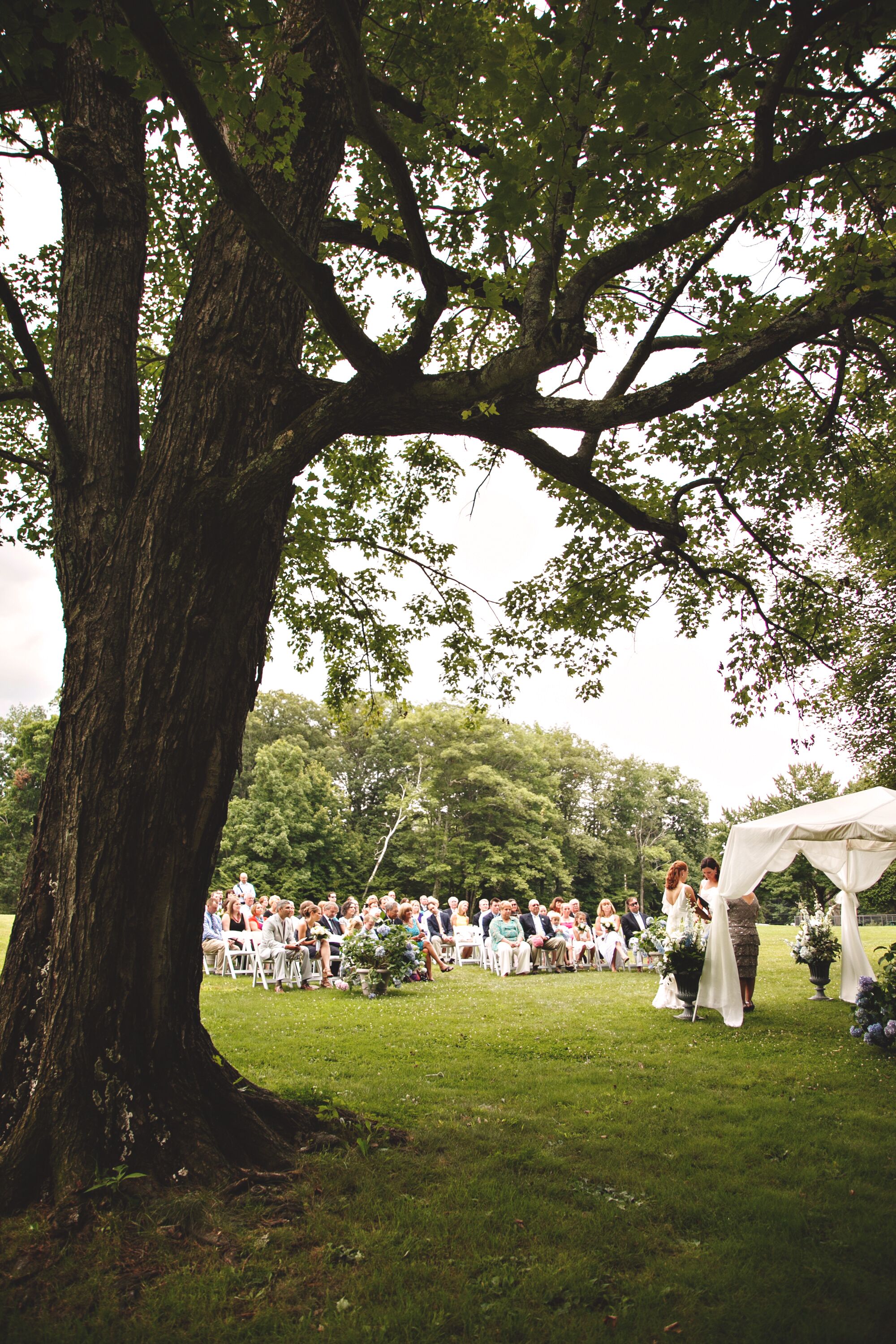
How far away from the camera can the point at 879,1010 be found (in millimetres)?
7621

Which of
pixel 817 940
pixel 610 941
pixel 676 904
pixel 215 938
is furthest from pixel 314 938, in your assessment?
pixel 610 941

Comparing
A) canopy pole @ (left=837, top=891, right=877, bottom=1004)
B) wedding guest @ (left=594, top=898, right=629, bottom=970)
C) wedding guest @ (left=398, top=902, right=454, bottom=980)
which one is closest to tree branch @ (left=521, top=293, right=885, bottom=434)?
canopy pole @ (left=837, top=891, right=877, bottom=1004)

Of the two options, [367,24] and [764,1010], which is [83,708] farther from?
[764,1010]

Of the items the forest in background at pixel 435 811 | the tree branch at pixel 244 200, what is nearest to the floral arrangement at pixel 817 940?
the tree branch at pixel 244 200

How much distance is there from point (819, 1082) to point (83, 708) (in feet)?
21.8

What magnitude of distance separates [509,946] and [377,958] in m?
5.87

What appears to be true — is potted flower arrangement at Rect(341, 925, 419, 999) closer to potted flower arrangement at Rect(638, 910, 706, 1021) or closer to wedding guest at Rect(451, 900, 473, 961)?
potted flower arrangement at Rect(638, 910, 706, 1021)

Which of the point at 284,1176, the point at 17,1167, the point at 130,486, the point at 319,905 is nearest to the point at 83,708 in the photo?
the point at 130,486

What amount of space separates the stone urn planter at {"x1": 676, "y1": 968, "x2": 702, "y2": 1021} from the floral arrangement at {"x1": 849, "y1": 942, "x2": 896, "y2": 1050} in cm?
186

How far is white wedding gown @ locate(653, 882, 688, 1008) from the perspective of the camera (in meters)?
9.88

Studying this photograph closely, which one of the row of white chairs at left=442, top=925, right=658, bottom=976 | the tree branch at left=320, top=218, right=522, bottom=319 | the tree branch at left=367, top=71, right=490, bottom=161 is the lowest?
the row of white chairs at left=442, top=925, right=658, bottom=976

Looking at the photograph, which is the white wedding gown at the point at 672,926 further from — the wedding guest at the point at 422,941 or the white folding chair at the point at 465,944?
the white folding chair at the point at 465,944

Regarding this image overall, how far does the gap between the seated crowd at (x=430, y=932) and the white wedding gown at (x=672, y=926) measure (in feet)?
13.9

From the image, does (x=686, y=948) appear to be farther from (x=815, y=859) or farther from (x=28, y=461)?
(x=28, y=461)
